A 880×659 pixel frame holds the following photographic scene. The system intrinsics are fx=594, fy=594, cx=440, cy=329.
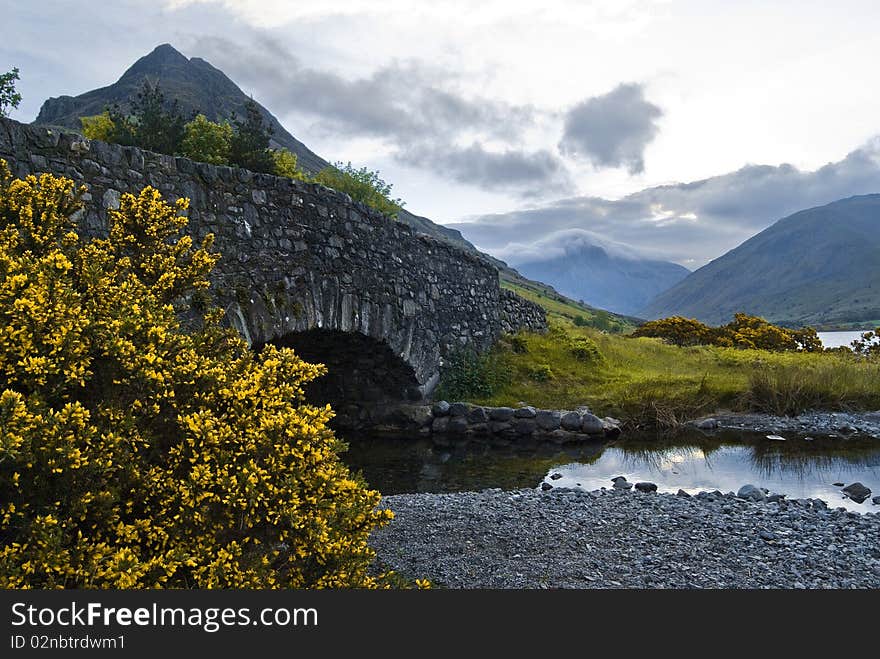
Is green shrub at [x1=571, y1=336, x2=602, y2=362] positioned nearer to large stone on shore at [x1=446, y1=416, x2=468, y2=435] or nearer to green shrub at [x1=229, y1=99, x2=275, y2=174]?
large stone on shore at [x1=446, y1=416, x2=468, y2=435]

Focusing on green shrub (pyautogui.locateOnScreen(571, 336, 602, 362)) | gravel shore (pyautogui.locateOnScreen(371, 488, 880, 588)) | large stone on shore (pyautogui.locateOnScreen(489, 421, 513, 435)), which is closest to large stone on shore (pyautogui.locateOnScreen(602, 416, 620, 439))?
large stone on shore (pyautogui.locateOnScreen(489, 421, 513, 435))

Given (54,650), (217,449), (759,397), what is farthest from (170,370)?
(759,397)

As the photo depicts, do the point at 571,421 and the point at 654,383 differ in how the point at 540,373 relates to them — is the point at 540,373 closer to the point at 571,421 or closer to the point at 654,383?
the point at 654,383

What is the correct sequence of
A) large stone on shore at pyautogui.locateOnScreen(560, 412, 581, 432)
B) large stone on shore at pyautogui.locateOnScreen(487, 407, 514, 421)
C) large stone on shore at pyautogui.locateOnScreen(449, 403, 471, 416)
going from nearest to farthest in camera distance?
large stone on shore at pyautogui.locateOnScreen(560, 412, 581, 432) → large stone on shore at pyautogui.locateOnScreen(487, 407, 514, 421) → large stone on shore at pyautogui.locateOnScreen(449, 403, 471, 416)

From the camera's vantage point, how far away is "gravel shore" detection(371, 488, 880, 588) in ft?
18.7

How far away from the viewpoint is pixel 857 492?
963cm

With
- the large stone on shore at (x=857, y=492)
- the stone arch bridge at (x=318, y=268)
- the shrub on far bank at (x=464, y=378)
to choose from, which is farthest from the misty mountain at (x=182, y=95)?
the large stone on shore at (x=857, y=492)

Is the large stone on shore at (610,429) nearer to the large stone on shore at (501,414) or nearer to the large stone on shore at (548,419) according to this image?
the large stone on shore at (548,419)

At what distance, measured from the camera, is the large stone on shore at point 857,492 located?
946 cm

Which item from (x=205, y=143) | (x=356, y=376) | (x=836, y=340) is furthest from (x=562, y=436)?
(x=836, y=340)

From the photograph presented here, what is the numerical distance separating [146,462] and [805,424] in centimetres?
1647

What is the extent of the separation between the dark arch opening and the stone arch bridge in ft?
0.11

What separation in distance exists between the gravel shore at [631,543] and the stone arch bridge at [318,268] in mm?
4830

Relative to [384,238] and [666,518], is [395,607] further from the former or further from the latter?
[384,238]
